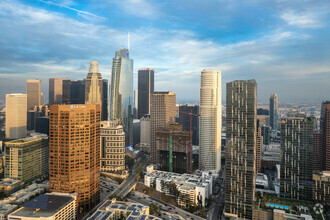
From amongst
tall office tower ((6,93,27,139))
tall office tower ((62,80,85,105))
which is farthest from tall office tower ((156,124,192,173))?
tall office tower ((62,80,85,105))

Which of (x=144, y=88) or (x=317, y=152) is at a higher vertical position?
(x=144, y=88)

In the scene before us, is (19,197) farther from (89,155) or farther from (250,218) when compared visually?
(250,218)

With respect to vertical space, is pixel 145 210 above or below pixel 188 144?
below

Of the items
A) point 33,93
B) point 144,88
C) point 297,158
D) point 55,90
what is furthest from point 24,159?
point 144,88

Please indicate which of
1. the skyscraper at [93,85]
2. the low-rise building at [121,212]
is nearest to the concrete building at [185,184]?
the low-rise building at [121,212]

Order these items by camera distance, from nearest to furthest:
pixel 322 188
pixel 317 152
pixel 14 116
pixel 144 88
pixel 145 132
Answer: pixel 322 188 < pixel 317 152 < pixel 14 116 < pixel 145 132 < pixel 144 88

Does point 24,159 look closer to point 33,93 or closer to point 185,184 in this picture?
point 185,184

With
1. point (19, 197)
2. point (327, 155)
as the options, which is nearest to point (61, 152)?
point (19, 197)
